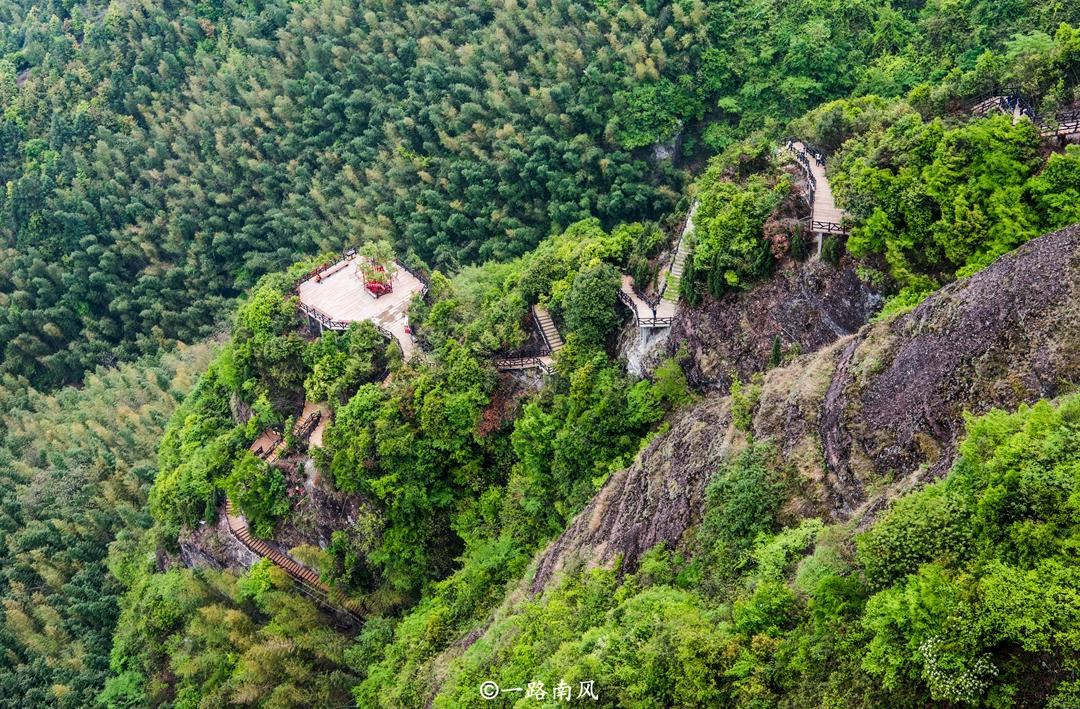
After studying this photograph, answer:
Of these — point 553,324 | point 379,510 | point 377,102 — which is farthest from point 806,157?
point 377,102

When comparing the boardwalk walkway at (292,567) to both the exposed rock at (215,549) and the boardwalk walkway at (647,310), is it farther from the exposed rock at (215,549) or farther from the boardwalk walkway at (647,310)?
the boardwalk walkway at (647,310)

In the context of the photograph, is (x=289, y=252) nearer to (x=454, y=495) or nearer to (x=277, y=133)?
(x=277, y=133)

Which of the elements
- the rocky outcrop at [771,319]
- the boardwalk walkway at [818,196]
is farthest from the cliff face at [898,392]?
the boardwalk walkway at [818,196]

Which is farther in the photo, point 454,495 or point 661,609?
point 454,495

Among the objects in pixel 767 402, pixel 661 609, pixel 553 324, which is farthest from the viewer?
pixel 553 324

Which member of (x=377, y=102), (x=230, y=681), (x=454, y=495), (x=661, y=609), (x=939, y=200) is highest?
(x=377, y=102)

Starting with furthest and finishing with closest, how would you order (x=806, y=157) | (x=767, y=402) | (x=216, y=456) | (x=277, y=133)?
(x=277, y=133) → (x=216, y=456) → (x=806, y=157) → (x=767, y=402)
